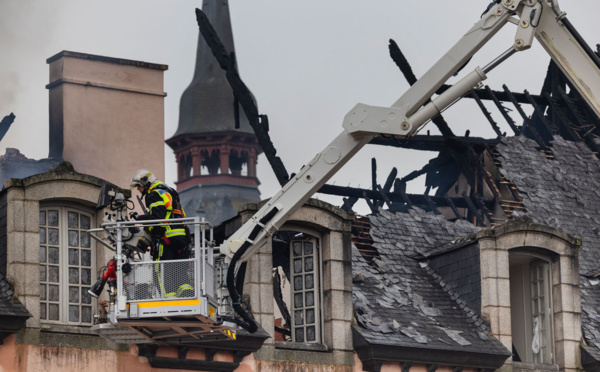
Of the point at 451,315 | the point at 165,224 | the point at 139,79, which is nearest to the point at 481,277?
the point at 451,315

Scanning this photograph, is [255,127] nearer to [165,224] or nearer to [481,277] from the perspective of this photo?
[481,277]

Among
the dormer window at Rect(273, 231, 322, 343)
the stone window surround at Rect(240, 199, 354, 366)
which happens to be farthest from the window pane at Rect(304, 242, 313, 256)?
the stone window surround at Rect(240, 199, 354, 366)

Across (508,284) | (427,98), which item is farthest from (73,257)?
(508,284)

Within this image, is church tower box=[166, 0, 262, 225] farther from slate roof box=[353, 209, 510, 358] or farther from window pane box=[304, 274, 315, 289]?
window pane box=[304, 274, 315, 289]

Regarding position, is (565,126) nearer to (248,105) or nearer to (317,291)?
(248,105)

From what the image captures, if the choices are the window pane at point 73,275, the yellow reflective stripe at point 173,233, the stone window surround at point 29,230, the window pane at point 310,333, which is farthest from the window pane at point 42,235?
the window pane at point 310,333

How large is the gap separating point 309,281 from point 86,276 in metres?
4.36

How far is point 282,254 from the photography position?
1226 inches

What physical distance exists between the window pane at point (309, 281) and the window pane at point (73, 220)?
449 centimetres

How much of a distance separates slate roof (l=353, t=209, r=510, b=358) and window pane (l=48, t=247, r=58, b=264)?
18.2 feet

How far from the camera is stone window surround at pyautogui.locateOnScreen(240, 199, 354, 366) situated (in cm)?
2866

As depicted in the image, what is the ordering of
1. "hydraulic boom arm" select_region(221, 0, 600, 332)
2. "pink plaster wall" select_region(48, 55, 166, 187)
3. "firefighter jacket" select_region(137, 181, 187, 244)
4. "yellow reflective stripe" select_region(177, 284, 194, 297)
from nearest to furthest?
"yellow reflective stripe" select_region(177, 284, 194, 297) < "firefighter jacket" select_region(137, 181, 187, 244) < "hydraulic boom arm" select_region(221, 0, 600, 332) < "pink plaster wall" select_region(48, 55, 166, 187)

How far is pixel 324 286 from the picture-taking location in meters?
29.6

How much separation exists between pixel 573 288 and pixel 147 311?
1009cm
